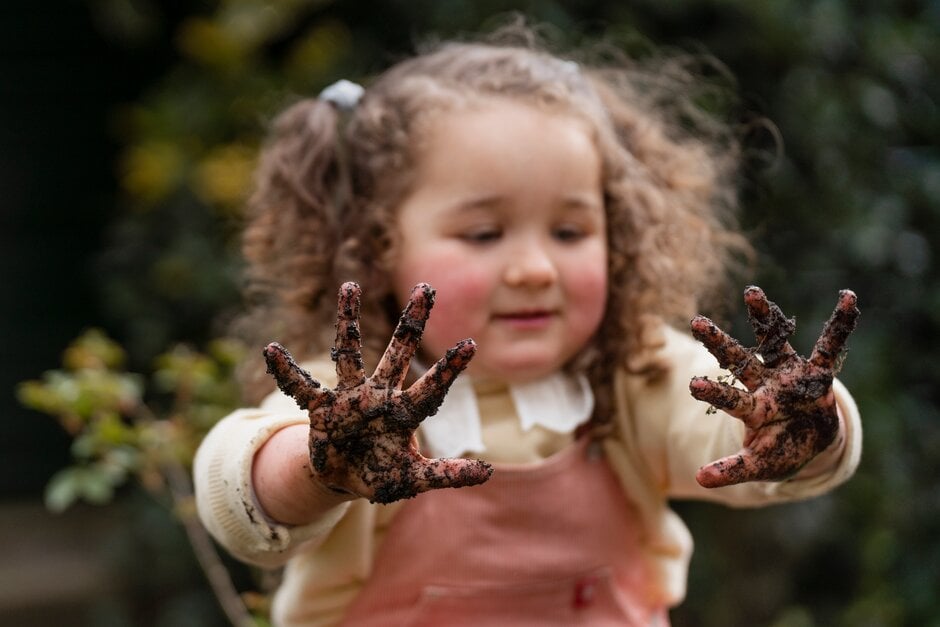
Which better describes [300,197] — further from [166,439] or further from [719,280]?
[719,280]

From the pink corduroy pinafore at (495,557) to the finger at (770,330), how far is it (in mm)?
532

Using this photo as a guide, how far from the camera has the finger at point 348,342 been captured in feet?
4.05

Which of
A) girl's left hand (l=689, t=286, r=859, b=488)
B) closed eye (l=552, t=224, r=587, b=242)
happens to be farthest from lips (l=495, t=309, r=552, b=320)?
girl's left hand (l=689, t=286, r=859, b=488)

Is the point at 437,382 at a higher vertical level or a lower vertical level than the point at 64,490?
higher

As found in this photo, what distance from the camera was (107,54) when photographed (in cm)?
425

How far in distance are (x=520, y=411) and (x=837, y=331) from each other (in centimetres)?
58

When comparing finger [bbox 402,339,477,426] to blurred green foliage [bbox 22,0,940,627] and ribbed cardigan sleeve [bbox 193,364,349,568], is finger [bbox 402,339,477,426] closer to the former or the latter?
ribbed cardigan sleeve [bbox 193,364,349,568]

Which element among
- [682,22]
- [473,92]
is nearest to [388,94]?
[473,92]

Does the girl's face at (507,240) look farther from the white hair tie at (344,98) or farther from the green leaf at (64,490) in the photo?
the green leaf at (64,490)

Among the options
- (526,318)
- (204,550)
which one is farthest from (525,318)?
(204,550)

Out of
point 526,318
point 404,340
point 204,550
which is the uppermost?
point 404,340

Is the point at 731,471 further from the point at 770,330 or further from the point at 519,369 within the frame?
the point at 519,369

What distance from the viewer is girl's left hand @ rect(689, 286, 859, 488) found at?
1265mm

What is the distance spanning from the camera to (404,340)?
1.25 m
